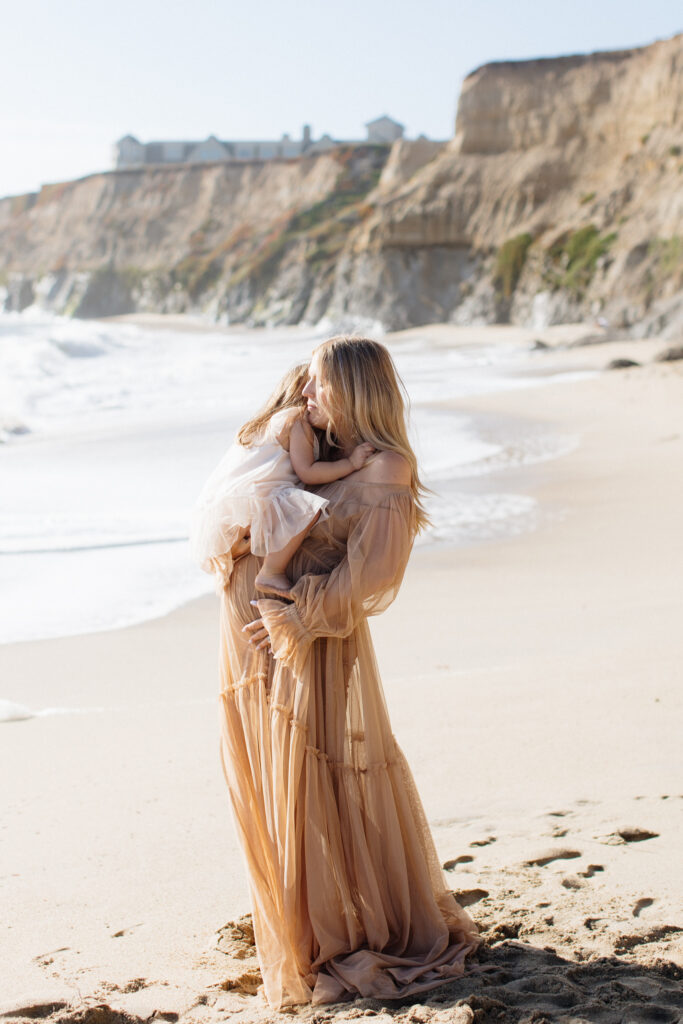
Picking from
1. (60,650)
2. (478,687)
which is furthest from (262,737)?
(60,650)

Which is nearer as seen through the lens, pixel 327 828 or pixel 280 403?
pixel 327 828

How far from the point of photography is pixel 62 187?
8981cm

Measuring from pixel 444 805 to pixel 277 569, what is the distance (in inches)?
68.1

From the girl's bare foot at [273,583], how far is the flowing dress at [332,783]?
0.12ft

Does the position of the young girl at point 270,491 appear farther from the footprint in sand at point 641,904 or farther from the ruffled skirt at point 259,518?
the footprint in sand at point 641,904

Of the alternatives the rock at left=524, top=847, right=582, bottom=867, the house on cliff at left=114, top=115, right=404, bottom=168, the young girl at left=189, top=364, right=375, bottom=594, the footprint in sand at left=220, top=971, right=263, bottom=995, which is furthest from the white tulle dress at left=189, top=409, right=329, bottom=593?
the house on cliff at left=114, top=115, right=404, bottom=168

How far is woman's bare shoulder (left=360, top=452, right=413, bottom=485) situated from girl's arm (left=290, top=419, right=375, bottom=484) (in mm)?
32

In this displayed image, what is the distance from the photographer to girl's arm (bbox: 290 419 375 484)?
9.12 ft

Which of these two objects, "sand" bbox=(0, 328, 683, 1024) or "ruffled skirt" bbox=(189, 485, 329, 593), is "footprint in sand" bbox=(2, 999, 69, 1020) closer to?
"sand" bbox=(0, 328, 683, 1024)

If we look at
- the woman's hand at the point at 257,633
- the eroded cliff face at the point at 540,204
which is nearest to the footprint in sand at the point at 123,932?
the woman's hand at the point at 257,633

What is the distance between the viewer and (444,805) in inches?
160

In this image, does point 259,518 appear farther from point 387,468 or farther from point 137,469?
point 137,469

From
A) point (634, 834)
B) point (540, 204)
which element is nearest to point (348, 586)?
point (634, 834)

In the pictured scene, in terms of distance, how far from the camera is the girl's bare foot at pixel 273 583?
277 cm
